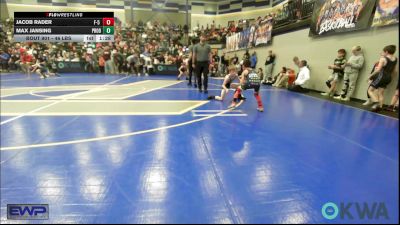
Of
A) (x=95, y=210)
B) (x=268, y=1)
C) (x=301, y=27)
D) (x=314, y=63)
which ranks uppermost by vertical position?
(x=268, y=1)

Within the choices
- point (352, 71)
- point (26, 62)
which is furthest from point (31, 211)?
point (26, 62)

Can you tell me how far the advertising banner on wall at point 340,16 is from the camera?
6875 mm

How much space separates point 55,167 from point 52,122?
2.13 m

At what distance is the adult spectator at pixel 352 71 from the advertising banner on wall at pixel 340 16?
2.41 ft

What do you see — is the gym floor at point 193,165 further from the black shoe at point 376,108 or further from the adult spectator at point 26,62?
the adult spectator at point 26,62

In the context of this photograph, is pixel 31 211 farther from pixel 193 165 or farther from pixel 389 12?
pixel 389 12

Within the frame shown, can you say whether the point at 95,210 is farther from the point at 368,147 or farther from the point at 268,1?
the point at 268,1

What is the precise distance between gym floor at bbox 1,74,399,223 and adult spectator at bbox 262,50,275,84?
23.7 ft

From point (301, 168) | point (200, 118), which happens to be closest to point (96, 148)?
point (200, 118)

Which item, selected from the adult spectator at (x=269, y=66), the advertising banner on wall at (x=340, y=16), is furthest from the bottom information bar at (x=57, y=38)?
the adult spectator at (x=269, y=66)

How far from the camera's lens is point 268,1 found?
23.0m
